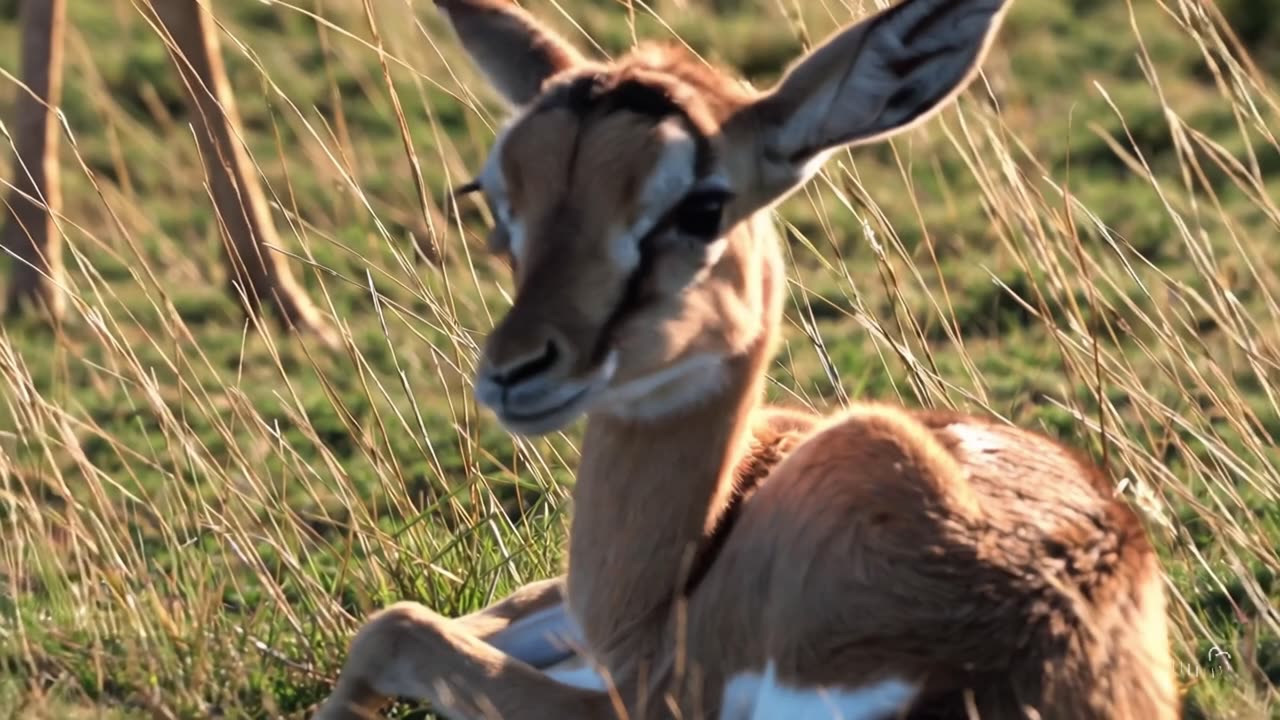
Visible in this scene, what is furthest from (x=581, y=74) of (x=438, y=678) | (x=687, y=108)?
(x=438, y=678)

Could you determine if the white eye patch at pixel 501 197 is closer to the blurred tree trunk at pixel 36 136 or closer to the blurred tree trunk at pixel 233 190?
the blurred tree trunk at pixel 233 190

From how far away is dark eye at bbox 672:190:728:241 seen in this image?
157 inches

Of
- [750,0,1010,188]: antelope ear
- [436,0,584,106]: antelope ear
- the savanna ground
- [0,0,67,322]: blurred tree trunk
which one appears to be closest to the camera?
[750,0,1010,188]: antelope ear

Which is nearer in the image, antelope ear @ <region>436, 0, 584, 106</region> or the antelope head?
the antelope head

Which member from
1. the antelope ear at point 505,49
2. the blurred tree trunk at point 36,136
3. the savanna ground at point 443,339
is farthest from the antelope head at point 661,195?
the blurred tree trunk at point 36,136

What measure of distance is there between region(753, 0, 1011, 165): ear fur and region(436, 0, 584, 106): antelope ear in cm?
61

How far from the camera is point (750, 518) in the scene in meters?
4.13

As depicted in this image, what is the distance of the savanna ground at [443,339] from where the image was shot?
4.93 m

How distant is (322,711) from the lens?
4.34 m

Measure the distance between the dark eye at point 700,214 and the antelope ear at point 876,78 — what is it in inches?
7.4

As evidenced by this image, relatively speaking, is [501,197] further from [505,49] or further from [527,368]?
[505,49]

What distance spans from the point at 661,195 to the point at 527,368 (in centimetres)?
42

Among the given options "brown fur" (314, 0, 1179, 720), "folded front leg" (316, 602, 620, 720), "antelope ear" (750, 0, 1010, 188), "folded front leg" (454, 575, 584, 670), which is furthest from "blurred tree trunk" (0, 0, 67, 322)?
"antelope ear" (750, 0, 1010, 188)

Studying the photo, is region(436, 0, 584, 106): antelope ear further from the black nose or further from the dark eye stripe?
the black nose
